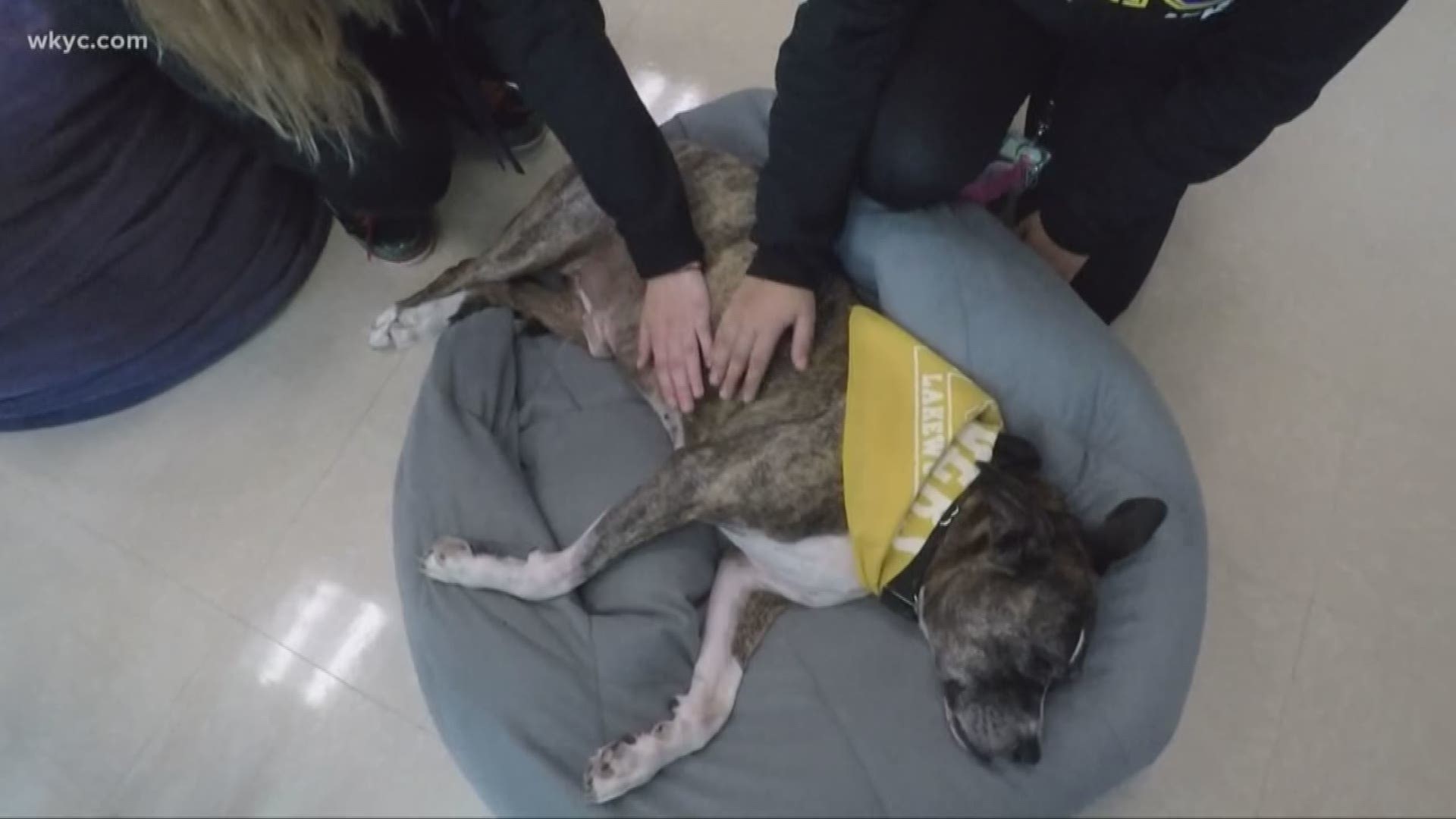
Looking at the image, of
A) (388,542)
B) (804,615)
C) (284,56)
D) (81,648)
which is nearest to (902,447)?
(804,615)

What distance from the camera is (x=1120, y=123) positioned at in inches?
75.6

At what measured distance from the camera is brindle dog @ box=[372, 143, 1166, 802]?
5.35ft

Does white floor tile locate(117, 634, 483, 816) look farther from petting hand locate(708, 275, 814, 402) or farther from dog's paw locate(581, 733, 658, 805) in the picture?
petting hand locate(708, 275, 814, 402)

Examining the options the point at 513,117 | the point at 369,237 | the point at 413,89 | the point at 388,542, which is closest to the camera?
the point at 388,542

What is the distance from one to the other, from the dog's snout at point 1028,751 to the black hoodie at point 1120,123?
84cm

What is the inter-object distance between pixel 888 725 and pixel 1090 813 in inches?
19.2

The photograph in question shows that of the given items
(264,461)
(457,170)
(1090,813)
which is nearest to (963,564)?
(1090,813)

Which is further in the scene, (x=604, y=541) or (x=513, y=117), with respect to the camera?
(x=513, y=117)

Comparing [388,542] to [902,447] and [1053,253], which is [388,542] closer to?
[902,447]

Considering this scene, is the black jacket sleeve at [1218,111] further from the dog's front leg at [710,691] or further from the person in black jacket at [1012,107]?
the dog's front leg at [710,691]

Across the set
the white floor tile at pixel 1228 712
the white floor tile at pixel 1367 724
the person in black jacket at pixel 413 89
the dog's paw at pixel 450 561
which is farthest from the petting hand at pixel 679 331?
the white floor tile at pixel 1367 724

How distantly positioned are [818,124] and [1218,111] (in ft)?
2.13

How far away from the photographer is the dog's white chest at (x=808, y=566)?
71.5 inches

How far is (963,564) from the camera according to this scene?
5.53ft
